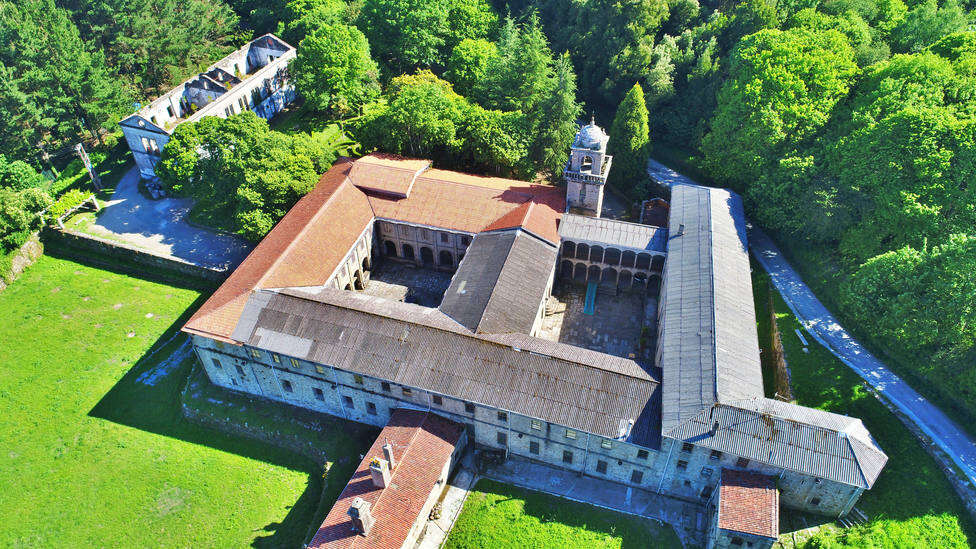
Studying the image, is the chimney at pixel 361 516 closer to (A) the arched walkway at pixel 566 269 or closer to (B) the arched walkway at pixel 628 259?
(A) the arched walkway at pixel 566 269

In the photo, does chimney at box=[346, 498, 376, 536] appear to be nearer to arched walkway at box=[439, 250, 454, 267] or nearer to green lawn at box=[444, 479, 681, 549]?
green lawn at box=[444, 479, 681, 549]

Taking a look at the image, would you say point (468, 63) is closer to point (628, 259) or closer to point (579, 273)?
point (579, 273)

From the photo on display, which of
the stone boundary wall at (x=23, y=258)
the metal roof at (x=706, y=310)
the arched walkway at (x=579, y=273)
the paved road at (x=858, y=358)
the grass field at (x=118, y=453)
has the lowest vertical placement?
the grass field at (x=118, y=453)

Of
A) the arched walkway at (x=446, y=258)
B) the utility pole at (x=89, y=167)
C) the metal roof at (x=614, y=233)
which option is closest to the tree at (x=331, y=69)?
the utility pole at (x=89, y=167)

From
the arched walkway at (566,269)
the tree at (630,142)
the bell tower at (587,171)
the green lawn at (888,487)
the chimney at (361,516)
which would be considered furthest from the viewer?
the tree at (630,142)

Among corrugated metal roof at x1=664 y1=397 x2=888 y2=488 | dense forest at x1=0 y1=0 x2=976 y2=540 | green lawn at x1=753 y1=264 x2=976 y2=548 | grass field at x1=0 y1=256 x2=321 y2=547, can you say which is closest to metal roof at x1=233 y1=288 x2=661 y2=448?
corrugated metal roof at x1=664 y1=397 x2=888 y2=488

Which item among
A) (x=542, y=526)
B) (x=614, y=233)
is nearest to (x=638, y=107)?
(x=614, y=233)

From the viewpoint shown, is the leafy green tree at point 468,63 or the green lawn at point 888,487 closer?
the green lawn at point 888,487
